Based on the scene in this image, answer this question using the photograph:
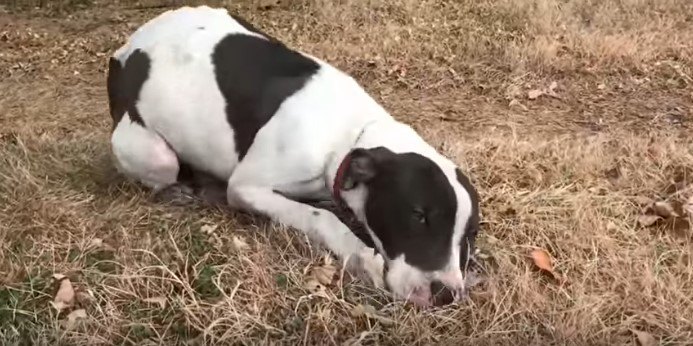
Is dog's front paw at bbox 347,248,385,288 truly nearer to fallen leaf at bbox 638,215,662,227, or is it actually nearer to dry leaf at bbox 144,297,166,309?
dry leaf at bbox 144,297,166,309

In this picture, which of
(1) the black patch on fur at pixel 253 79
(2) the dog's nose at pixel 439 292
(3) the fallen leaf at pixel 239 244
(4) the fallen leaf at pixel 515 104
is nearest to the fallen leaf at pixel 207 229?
(3) the fallen leaf at pixel 239 244

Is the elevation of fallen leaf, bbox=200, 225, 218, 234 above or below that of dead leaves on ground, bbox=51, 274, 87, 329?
below

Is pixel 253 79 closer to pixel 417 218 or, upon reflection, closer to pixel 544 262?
pixel 417 218

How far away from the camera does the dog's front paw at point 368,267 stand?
333cm

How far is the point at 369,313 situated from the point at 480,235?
2.72ft

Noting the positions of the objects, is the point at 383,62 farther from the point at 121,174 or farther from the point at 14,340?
the point at 14,340

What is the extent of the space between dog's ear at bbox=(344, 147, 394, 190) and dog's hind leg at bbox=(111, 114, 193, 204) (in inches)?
43.0

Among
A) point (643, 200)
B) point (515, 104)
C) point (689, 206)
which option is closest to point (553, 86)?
point (515, 104)

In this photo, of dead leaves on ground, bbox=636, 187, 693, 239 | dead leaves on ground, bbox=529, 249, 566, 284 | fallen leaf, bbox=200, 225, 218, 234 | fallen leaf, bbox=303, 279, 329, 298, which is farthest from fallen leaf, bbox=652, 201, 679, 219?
fallen leaf, bbox=200, 225, 218, 234

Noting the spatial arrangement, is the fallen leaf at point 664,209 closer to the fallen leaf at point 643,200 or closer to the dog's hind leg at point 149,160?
the fallen leaf at point 643,200

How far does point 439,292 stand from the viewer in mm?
3088

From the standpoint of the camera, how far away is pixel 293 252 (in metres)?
3.55

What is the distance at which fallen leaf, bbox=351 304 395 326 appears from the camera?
123 inches

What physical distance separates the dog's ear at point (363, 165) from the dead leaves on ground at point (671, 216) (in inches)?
54.2
